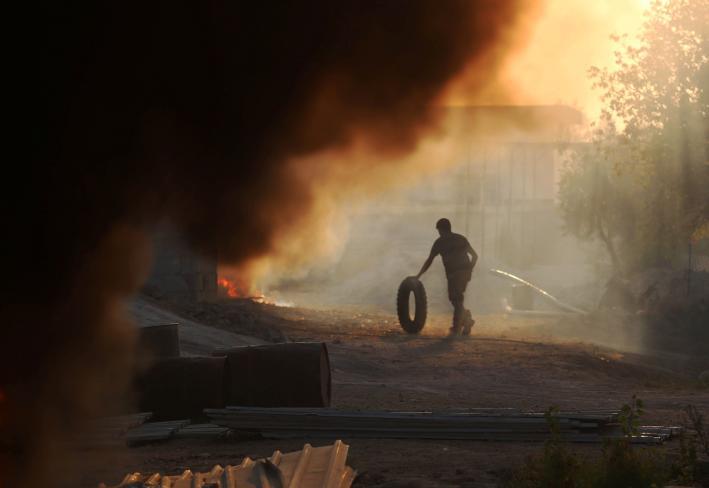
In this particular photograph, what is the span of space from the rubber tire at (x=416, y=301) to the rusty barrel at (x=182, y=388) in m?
10.6

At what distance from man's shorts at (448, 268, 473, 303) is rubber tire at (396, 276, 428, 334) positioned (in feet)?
3.87

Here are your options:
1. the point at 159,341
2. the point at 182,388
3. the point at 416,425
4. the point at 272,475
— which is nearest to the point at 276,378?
the point at 182,388

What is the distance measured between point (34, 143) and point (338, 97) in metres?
4.81

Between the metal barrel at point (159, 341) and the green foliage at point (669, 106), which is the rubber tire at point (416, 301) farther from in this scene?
the green foliage at point (669, 106)

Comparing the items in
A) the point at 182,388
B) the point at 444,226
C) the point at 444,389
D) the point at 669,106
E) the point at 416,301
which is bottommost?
the point at 444,389

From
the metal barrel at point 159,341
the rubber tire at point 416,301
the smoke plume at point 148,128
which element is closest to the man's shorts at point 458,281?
the rubber tire at point 416,301

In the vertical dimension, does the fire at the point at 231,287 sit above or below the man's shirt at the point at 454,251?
below

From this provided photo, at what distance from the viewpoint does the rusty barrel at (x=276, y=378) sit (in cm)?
1134

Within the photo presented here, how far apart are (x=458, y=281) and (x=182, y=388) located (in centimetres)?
968

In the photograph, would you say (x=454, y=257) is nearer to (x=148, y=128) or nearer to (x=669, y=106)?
(x=148, y=128)

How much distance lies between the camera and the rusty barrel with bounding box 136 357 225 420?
1130cm

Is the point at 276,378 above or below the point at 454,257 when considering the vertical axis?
below

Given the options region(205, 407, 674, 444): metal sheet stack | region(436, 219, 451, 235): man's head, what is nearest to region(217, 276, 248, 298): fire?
region(436, 219, 451, 235): man's head

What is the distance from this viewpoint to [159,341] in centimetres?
1223
